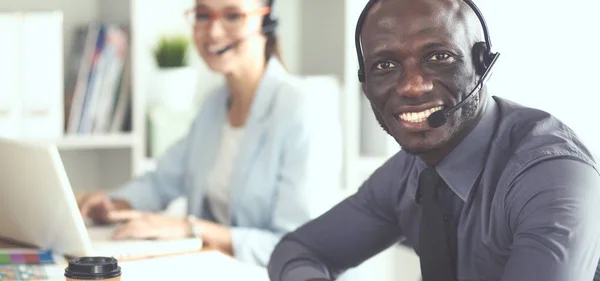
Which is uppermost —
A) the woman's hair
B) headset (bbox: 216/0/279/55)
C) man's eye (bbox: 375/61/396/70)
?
man's eye (bbox: 375/61/396/70)

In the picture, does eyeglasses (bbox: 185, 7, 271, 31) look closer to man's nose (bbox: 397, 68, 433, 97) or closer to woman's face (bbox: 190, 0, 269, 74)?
woman's face (bbox: 190, 0, 269, 74)

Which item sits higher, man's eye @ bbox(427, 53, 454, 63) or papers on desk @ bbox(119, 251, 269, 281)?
man's eye @ bbox(427, 53, 454, 63)

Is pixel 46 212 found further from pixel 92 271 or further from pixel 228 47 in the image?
pixel 228 47

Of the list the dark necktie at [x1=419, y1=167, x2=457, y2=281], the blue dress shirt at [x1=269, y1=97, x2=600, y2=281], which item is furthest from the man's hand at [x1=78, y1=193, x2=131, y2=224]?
the dark necktie at [x1=419, y1=167, x2=457, y2=281]

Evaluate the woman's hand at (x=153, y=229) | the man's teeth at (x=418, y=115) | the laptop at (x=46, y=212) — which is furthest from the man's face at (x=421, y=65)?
the woman's hand at (x=153, y=229)

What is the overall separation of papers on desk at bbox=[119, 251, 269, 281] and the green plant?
1.30 metres

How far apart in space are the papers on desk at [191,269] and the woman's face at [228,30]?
0.75m

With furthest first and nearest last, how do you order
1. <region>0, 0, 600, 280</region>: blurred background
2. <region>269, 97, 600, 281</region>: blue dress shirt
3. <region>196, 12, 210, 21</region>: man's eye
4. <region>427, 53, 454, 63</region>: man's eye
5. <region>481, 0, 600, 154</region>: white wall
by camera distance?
<region>0, 0, 600, 280</region>: blurred background
<region>196, 12, 210, 21</region>: man's eye
<region>481, 0, 600, 154</region>: white wall
<region>427, 53, 454, 63</region>: man's eye
<region>269, 97, 600, 281</region>: blue dress shirt

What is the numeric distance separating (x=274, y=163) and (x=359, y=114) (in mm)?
837

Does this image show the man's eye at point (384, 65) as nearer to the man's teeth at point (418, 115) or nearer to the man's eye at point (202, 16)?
the man's teeth at point (418, 115)

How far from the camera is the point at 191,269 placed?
5.32 feet

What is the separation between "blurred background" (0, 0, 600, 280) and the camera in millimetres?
Result: 2656

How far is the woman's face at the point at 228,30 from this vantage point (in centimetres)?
236

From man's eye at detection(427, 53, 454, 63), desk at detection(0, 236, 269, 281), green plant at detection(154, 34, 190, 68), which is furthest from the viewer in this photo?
green plant at detection(154, 34, 190, 68)
